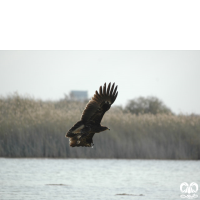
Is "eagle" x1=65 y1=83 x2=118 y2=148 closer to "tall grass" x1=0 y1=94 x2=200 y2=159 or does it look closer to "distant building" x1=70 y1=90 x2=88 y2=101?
"tall grass" x1=0 y1=94 x2=200 y2=159

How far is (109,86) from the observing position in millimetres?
7559

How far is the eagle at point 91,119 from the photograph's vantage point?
7129mm

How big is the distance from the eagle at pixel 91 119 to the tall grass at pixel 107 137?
8244 mm

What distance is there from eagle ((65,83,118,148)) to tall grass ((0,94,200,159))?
824 cm

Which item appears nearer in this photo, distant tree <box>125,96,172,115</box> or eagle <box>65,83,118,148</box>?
eagle <box>65,83,118,148</box>

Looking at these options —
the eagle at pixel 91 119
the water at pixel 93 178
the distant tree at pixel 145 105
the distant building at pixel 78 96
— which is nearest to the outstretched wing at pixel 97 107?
the eagle at pixel 91 119

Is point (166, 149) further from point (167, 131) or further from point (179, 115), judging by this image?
point (179, 115)

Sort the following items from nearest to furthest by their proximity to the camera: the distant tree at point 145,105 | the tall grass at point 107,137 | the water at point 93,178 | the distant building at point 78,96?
the water at point 93,178
the tall grass at point 107,137
the distant building at point 78,96
the distant tree at point 145,105

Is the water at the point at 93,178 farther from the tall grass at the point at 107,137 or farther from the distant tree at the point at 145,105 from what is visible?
the distant tree at the point at 145,105

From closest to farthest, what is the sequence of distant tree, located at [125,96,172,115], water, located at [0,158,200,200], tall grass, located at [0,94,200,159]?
water, located at [0,158,200,200], tall grass, located at [0,94,200,159], distant tree, located at [125,96,172,115]

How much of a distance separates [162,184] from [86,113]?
21.6 ft

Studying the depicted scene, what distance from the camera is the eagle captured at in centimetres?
713

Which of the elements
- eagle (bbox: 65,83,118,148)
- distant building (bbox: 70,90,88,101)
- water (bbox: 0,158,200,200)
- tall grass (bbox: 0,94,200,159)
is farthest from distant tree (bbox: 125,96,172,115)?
eagle (bbox: 65,83,118,148)
